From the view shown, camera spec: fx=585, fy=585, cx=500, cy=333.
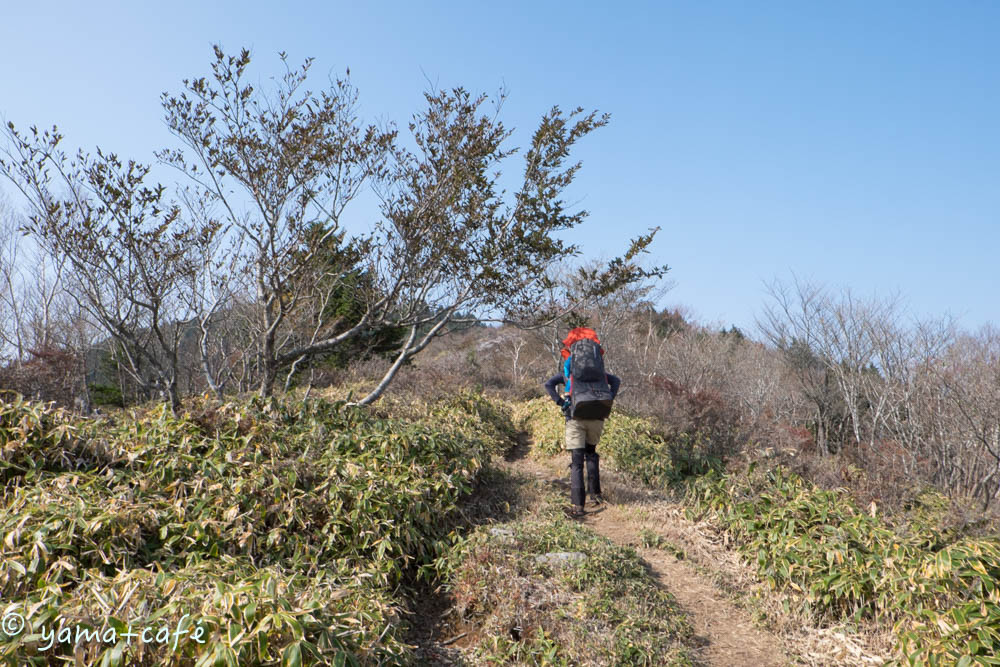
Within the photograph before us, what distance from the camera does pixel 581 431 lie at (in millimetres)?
5926

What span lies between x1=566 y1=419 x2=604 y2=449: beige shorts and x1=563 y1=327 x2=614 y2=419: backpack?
81 millimetres

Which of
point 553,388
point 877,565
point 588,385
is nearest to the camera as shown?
point 877,565

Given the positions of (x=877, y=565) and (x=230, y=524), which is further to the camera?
(x=230, y=524)

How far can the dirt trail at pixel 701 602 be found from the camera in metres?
3.85

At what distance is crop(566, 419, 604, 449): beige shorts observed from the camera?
5.91 metres

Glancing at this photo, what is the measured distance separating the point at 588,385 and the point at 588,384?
0.05 feet

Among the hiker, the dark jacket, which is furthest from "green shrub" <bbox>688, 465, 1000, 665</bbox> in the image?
the dark jacket

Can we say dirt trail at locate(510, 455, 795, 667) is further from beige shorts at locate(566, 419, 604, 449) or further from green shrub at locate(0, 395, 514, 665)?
green shrub at locate(0, 395, 514, 665)

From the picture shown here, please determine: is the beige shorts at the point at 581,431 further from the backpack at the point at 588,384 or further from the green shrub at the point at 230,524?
the green shrub at the point at 230,524

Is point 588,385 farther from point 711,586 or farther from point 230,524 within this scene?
point 230,524

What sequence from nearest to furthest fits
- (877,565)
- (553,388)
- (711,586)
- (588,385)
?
1. (877,565)
2. (711,586)
3. (588,385)
4. (553,388)

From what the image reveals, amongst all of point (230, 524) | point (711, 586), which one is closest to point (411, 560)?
point (230, 524)

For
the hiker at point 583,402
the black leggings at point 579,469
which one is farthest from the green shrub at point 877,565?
the hiker at point 583,402

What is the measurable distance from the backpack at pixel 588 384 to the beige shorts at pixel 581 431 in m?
0.08
